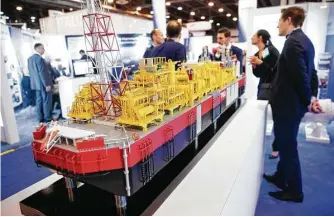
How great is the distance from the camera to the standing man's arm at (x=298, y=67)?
2453mm

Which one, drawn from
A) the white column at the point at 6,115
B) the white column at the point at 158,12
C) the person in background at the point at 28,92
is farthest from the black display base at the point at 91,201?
the person in background at the point at 28,92

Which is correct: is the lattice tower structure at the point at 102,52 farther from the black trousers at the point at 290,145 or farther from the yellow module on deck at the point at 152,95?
the black trousers at the point at 290,145

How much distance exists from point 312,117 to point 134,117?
15.3 feet

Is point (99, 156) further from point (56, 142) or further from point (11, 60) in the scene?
point (11, 60)

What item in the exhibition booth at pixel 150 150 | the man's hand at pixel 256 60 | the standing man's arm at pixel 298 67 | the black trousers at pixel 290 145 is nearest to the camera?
the exhibition booth at pixel 150 150

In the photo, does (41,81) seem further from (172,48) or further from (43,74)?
(172,48)

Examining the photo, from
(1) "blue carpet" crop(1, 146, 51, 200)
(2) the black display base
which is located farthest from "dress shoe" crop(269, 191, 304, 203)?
(1) "blue carpet" crop(1, 146, 51, 200)

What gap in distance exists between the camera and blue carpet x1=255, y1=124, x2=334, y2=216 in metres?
2.81

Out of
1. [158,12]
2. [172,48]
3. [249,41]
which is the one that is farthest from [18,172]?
[249,41]

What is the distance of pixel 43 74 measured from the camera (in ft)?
20.2

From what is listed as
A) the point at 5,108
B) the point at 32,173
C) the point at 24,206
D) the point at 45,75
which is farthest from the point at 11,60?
the point at 24,206

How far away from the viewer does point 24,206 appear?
1.48 metres

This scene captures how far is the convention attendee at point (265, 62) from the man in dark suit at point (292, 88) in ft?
1.65

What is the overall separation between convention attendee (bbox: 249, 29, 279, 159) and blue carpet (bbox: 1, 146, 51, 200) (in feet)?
11.3
